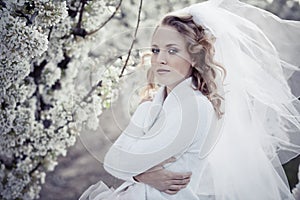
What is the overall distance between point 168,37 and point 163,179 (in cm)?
40

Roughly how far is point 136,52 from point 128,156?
63cm

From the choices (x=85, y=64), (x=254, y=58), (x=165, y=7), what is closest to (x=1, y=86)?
(x=85, y=64)

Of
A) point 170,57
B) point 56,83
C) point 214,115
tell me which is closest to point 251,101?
point 214,115

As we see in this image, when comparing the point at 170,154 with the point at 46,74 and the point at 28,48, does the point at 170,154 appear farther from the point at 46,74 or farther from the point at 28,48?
the point at 46,74

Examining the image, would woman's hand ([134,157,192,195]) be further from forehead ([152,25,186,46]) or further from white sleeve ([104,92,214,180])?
forehead ([152,25,186,46])

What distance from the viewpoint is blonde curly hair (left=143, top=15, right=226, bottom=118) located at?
5.72 feet

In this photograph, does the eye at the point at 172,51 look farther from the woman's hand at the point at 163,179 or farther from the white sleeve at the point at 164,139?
the woman's hand at the point at 163,179

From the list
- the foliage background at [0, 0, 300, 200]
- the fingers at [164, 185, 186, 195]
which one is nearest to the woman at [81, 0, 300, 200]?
the fingers at [164, 185, 186, 195]

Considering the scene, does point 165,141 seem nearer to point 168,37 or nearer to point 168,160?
point 168,160

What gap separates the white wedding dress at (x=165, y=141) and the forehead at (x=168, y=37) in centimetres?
12

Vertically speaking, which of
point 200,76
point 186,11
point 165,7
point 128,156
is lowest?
point 165,7

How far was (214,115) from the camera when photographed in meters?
1.73

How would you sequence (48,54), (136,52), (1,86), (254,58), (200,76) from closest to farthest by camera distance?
1. (200,76)
2. (254,58)
3. (1,86)
4. (136,52)
5. (48,54)

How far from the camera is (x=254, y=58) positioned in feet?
6.25
